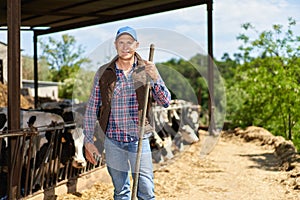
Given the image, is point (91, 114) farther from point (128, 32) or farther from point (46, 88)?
point (46, 88)

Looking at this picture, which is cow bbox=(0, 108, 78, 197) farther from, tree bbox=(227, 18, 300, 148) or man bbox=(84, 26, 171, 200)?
tree bbox=(227, 18, 300, 148)

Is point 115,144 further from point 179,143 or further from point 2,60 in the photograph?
point 2,60

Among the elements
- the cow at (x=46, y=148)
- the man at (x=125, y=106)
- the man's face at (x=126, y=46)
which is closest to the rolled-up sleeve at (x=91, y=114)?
the man at (x=125, y=106)

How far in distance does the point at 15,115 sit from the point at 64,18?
5.93m

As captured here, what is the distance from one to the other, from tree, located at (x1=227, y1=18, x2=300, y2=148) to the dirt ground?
1.91m

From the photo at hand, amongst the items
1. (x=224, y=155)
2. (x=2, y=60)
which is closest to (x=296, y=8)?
(x=224, y=155)

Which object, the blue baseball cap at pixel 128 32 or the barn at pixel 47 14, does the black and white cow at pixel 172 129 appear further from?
the blue baseball cap at pixel 128 32

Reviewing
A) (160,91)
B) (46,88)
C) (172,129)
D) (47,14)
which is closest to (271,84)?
(172,129)

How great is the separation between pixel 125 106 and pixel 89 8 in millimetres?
5523

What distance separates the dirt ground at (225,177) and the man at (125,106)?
198cm

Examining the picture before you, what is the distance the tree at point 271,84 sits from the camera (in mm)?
11509

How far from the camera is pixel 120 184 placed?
11.2 ft

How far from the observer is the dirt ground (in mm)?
5547

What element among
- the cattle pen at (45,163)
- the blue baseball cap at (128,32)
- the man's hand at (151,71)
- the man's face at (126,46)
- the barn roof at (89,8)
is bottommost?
the cattle pen at (45,163)
